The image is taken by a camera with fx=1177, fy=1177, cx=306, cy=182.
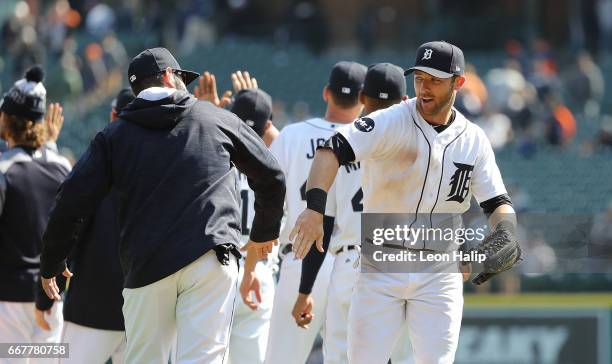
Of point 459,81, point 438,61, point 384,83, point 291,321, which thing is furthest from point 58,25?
point 438,61

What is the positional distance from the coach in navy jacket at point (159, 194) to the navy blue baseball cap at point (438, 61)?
106 centimetres

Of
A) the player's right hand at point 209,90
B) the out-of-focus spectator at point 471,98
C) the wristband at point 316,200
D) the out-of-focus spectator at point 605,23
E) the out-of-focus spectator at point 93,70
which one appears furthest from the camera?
the out-of-focus spectator at point 605,23

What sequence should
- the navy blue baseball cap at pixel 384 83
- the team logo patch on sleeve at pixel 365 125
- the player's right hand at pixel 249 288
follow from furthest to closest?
the navy blue baseball cap at pixel 384 83 → the player's right hand at pixel 249 288 → the team logo patch on sleeve at pixel 365 125

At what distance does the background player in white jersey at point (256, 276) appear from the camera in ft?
23.0

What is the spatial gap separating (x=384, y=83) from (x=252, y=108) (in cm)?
88

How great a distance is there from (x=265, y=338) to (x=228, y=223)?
197cm

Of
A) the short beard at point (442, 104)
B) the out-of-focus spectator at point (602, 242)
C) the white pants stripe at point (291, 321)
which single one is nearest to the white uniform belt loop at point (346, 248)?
the white pants stripe at point (291, 321)

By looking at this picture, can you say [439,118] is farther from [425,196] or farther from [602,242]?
[602,242]

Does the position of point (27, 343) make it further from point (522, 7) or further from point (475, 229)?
point (522, 7)

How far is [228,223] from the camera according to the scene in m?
5.34

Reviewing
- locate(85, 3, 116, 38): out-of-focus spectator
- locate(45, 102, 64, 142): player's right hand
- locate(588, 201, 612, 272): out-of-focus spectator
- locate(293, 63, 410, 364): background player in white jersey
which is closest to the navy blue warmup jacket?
locate(293, 63, 410, 364): background player in white jersey

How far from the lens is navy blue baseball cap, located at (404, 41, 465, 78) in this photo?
580 cm

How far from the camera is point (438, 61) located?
5805mm

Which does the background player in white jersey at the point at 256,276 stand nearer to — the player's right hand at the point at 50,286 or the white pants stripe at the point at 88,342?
the white pants stripe at the point at 88,342
